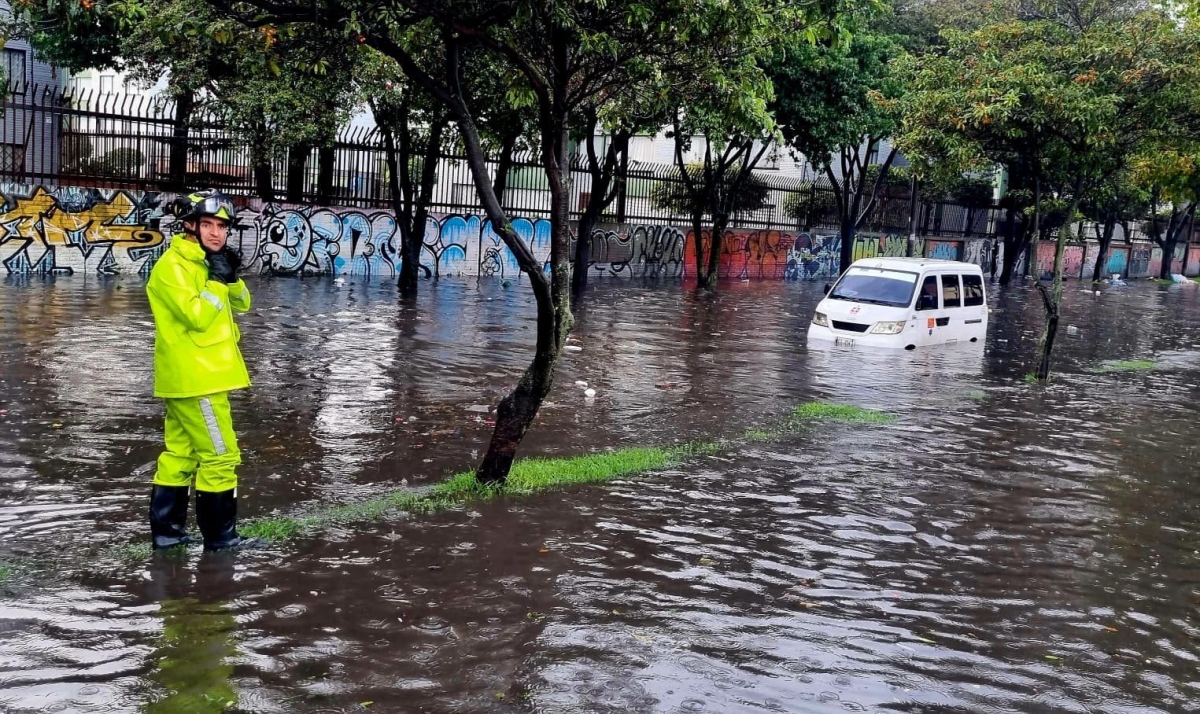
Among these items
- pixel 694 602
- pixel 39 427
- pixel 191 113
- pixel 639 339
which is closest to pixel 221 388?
pixel 694 602

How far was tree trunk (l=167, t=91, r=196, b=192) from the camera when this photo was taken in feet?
72.7

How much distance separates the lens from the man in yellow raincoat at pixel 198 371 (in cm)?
566

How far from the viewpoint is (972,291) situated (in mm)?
18234

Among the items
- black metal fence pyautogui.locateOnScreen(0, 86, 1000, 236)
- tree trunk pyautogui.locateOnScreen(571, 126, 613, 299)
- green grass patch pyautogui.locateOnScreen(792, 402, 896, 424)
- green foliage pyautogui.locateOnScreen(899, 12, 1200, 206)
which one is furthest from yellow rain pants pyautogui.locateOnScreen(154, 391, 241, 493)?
tree trunk pyautogui.locateOnScreen(571, 126, 613, 299)

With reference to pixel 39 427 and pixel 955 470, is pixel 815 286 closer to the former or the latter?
pixel 955 470

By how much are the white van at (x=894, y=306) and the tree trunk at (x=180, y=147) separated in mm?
13554

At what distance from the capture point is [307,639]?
5.03 meters

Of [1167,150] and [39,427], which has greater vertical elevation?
[1167,150]

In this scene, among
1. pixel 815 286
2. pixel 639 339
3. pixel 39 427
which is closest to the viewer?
pixel 39 427

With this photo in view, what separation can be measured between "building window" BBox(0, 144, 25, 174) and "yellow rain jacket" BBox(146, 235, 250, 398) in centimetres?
1683

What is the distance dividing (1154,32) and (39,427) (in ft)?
45.1

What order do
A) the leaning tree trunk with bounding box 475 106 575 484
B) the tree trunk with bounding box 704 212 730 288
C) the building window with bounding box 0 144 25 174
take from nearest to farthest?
1. the leaning tree trunk with bounding box 475 106 575 484
2. the building window with bounding box 0 144 25 174
3. the tree trunk with bounding box 704 212 730 288

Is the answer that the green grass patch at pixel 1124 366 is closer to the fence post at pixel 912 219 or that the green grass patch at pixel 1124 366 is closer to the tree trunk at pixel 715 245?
the tree trunk at pixel 715 245

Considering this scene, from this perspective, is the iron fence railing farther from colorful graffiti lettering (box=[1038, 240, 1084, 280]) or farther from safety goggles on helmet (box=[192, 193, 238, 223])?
colorful graffiti lettering (box=[1038, 240, 1084, 280])
